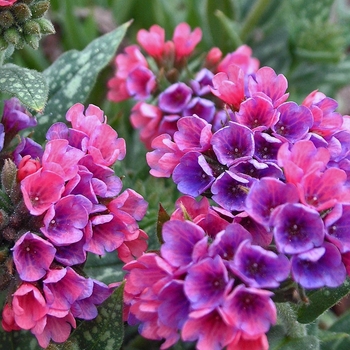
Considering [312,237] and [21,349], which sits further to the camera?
[21,349]

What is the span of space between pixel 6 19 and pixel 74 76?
1.29 ft

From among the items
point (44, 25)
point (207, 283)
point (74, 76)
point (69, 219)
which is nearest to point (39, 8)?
point (44, 25)

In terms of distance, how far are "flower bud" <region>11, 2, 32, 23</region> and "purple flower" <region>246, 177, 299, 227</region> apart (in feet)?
1.95

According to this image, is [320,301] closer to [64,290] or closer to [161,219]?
[161,219]

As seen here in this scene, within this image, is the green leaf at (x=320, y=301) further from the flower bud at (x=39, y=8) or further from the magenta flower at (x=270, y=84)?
the flower bud at (x=39, y=8)

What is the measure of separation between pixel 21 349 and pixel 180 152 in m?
0.62

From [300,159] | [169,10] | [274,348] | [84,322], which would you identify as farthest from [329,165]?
[169,10]

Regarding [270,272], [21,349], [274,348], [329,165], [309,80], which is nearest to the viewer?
[270,272]

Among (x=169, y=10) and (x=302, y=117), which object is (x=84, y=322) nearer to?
(x=302, y=117)

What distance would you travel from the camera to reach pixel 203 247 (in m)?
1.02

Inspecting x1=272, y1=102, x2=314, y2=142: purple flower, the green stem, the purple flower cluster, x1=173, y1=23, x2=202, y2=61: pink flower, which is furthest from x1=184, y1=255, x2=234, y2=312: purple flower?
the green stem

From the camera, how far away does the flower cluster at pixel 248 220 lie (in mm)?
1005

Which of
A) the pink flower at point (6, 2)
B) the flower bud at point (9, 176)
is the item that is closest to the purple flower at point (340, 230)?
the flower bud at point (9, 176)

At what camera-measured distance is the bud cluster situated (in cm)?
124
